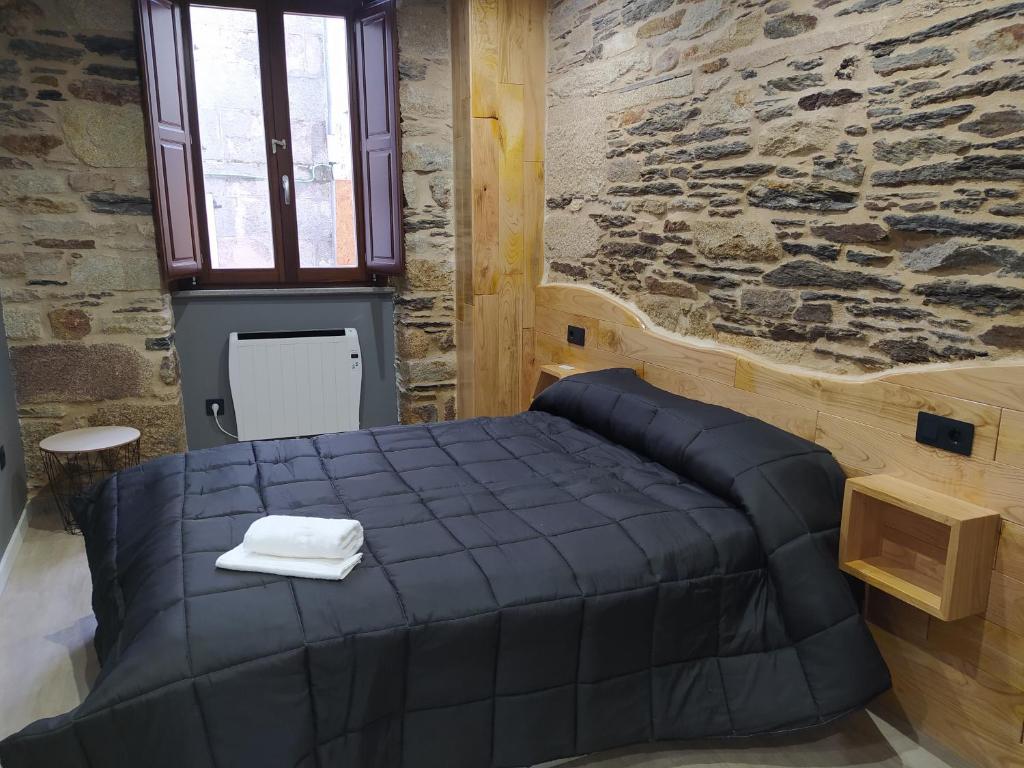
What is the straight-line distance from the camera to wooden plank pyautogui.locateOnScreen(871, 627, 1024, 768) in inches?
73.7

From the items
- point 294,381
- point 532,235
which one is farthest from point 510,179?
point 294,381

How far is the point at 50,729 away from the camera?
4.52ft

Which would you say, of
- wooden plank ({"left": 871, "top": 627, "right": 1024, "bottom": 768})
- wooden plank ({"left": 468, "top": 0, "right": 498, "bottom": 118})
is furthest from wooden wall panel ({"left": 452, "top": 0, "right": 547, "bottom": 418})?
wooden plank ({"left": 871, "top": 627, "right": 1024, "bottom": 768})

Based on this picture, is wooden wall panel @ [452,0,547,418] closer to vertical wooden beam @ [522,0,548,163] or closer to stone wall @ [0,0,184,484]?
vertical wooden beam @ [522,0,548,163]

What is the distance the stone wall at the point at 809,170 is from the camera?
1879mm

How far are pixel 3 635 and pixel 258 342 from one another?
182 centimetres

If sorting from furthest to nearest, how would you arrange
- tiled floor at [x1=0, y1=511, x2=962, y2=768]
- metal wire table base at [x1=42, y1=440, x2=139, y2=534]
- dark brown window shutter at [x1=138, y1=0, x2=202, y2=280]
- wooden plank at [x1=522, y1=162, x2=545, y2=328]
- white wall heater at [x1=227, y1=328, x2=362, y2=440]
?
white wall heater at [x1=227, y1=328, x2=362, y2=440] → wooden plank at [x1=522, y1=162, x2=545, y2=328] → metal wire table base at [x1=42, y1=440, x2=139, y2=534] → dark brown window shutter at [x1=138, y1=0, x2=202, y2=280] → tiled floor at [x1=0, y1=511, x2=962, y2=768]

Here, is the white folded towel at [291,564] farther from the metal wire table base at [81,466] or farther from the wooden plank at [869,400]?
the metal wire table base at [81,466]

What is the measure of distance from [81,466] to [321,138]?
2.07m

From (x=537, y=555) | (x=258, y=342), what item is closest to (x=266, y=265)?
(x=258, y=342)

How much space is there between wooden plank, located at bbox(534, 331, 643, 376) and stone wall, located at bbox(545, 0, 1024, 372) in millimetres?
254

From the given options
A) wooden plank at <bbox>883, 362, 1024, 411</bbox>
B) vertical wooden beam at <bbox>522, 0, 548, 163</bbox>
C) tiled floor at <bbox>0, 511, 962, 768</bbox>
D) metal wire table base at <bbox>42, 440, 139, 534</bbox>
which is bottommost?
tiled floor at <bbox>0, 511, 962, 768</bbox>

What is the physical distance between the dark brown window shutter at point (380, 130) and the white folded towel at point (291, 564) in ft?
7.88

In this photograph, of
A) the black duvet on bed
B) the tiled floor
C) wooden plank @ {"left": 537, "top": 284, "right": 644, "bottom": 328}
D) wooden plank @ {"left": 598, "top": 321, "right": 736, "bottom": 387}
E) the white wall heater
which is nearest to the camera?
the black duvet on bed
